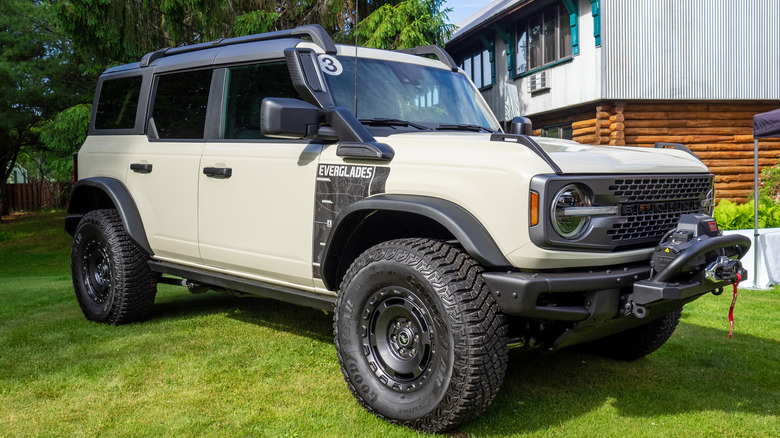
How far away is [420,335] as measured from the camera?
3.49 m

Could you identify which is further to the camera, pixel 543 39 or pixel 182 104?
pixel 543 39

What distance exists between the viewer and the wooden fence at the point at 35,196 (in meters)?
33.2

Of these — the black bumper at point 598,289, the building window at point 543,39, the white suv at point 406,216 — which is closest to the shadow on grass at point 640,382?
the white suv at point 406,216

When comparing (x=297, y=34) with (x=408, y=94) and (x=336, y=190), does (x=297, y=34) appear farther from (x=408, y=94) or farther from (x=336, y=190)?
(x=336, y=190)

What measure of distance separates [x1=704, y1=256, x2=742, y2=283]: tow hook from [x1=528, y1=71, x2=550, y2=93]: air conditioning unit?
15702 millimetres

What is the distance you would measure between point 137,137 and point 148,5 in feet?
35.9

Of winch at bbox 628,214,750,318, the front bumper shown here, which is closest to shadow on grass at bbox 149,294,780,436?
the front bumper

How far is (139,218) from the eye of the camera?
5.41 meters

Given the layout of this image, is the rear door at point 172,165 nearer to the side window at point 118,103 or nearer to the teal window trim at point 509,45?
the side window at point 118,103

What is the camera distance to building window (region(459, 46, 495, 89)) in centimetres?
2225

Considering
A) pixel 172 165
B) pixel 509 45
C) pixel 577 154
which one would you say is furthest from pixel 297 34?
pixel 509 45

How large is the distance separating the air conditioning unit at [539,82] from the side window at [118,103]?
1420 cm

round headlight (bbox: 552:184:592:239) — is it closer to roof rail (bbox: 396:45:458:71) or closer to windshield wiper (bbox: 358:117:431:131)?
windshield wiper (bbox: 358:117:431:131)

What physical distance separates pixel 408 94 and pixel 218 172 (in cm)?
137
